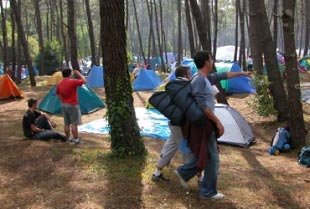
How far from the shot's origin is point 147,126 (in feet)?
33.4

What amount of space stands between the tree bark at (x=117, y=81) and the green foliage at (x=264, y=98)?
4.77 meters

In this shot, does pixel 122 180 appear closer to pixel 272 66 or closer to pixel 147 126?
pixel 147 126

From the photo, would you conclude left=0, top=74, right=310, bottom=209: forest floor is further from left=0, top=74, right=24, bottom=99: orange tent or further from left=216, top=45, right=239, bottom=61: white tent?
left=216, top=45, right=239, bottom=61: white tent

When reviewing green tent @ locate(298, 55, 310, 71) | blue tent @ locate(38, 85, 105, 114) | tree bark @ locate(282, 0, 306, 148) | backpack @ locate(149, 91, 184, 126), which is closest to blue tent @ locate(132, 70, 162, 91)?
blue tent @ locate(38, 85, 105, 114)

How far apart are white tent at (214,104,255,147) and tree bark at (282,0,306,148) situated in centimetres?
123

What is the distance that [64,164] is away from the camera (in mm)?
6156

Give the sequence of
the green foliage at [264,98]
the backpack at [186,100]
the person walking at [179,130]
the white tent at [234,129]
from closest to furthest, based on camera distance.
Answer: the backpack at [186,100] < the person walking at [179,130] < the white tent at [234,129] < the green foliage at [264,98]

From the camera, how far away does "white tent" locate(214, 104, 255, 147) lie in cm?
836

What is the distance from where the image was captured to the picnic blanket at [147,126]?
368 inches

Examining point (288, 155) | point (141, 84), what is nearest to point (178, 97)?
point (288, 155)

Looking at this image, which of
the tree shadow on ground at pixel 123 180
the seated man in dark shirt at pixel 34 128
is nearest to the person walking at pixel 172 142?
the tree shadow on ground at pixel 123 180

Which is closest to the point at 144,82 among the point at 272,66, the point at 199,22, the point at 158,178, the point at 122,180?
the point at 199,22

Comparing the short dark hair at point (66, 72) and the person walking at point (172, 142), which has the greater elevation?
the short dark hair at point (66, 72)

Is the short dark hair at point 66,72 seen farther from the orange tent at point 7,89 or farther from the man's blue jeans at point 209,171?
the orange tent at point 7,89
